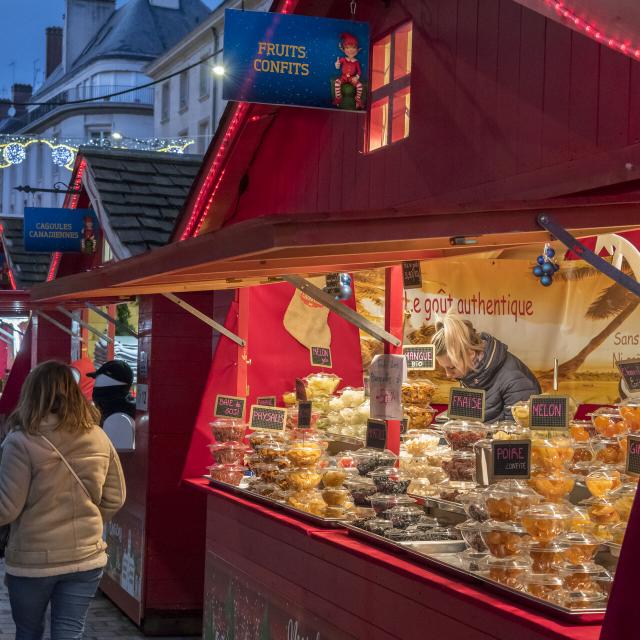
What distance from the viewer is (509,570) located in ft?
13.1

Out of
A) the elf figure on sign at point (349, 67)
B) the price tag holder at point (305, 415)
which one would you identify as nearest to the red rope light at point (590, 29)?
the elf figure on sign at point (349, 67)

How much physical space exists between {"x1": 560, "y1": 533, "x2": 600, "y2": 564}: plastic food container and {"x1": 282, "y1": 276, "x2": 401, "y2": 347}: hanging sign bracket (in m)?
2.22

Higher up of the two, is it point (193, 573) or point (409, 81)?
point (409, 81)

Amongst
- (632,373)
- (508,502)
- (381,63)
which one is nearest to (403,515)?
(508,502)

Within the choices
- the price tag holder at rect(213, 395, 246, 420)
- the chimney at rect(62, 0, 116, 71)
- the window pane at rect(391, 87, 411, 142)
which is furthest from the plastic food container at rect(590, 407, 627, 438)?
the chimney at rect(62, 0, 116, 71)

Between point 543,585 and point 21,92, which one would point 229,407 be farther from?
point 21,92

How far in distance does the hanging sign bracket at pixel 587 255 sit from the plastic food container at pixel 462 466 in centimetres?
173

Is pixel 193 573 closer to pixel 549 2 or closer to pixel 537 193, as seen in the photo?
pixel 537 193

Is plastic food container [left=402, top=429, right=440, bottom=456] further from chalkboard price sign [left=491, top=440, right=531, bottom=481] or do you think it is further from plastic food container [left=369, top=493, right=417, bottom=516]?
chalkboard price sign [left=491, top=440, right=531, bottom=481]

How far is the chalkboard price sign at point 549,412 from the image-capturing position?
488 cm

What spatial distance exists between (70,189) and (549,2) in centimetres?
1157

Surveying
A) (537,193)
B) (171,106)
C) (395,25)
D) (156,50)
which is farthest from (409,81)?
(156,50)

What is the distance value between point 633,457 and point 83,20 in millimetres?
60542

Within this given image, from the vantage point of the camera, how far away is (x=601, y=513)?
4.24m
